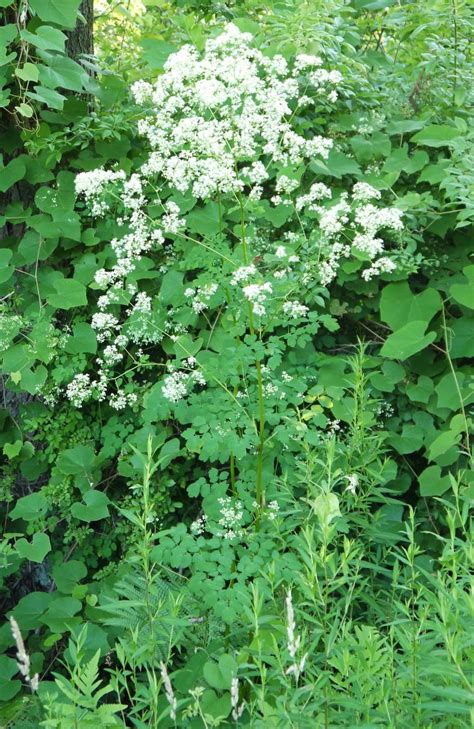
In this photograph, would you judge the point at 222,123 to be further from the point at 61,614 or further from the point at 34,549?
→ the point at 61,614

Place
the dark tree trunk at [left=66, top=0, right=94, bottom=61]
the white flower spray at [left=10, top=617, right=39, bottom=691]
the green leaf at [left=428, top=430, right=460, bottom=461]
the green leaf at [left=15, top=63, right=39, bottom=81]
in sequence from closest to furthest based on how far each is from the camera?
the white flower spray at [left=10, top=617, right=39, bottom=691]
the green leaf at [left=428, top=430, right=460, bottom=461]
the green leaf at [left=15, top=63, right=39, bottom=81]
the dark tree trunk at [left=66, top=0, right=94, bottom=61]

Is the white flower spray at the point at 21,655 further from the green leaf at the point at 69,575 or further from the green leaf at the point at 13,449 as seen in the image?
the green leaf at the point at 13,449

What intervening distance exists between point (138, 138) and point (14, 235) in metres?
0.62

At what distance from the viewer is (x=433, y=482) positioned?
2.38m

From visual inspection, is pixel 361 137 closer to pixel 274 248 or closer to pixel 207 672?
pixel 274 248

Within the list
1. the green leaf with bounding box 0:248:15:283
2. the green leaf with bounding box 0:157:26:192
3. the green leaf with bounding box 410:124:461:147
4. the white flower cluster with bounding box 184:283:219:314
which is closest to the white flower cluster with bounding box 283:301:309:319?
the white flower cluster with bounding box 184:283:219:314

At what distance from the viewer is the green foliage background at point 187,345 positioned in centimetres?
229

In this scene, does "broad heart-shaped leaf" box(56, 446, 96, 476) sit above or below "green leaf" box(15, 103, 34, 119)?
below

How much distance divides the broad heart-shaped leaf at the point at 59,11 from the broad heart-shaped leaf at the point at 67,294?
2.92 feet

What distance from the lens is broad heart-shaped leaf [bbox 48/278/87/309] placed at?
2736 mm

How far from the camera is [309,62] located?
2.21 meters

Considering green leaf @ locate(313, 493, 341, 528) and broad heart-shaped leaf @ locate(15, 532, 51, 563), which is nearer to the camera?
green leaf @ locate(313, 493, 341, 528)

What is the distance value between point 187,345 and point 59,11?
4.22 ft

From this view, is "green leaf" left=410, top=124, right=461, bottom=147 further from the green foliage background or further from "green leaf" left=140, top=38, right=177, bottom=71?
"green leaf" left=140, top=38, right=177, bottom=71
